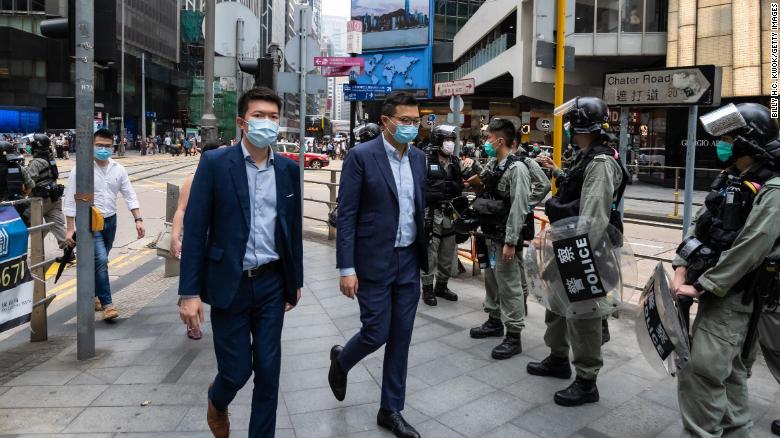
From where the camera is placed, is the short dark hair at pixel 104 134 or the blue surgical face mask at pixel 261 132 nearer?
the blue surgical face mask at pixel 261 132

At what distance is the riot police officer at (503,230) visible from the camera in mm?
4613

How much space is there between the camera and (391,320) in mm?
3465

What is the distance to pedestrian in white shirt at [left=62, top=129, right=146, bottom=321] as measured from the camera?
555 cm

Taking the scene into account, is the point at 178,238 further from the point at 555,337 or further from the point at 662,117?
the point at 662,117

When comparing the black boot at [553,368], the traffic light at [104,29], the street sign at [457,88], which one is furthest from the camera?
the street sign at [457,88]

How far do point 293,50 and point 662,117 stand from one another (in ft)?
77.6

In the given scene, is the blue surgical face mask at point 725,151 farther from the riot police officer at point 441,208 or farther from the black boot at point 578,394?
the riot police officer at point 441,208

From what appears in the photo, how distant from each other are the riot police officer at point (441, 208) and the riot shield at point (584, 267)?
2.53 metres

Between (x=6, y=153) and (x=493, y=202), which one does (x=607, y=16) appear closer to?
(x=493, y=202)

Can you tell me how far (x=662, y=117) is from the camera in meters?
27.0

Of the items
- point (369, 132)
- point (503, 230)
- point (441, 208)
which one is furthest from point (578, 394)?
point (369, 132)

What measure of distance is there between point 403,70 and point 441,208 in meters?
55.1

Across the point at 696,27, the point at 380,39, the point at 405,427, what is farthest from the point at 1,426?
the point at 380,39

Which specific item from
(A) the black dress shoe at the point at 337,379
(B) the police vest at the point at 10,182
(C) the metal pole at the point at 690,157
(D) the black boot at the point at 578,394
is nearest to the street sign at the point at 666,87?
(C) the metal pole at the point at 690,157
